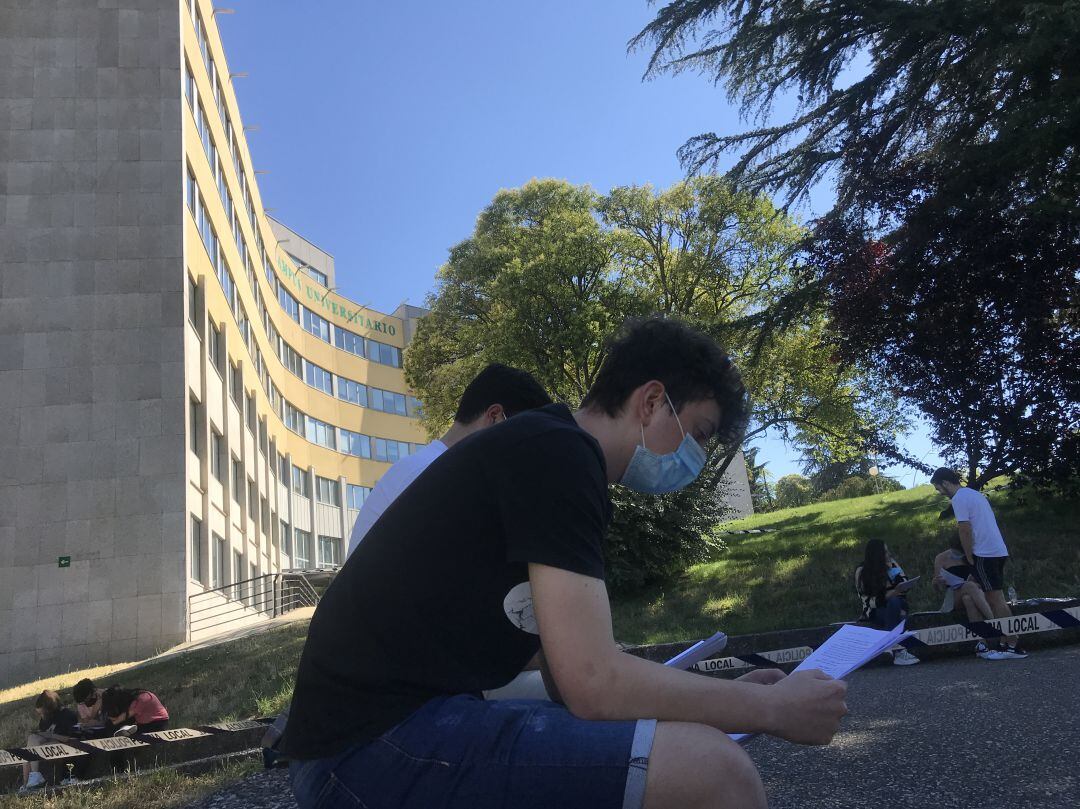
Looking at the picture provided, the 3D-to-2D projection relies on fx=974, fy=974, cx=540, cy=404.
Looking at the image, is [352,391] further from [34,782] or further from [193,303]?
[34,782]

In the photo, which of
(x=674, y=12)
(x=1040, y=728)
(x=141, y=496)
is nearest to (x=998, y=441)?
(x=674, y=12)

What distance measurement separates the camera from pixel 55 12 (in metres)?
24.3

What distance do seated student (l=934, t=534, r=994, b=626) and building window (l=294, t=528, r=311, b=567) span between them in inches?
1653

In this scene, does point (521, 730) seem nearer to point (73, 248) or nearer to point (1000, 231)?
point (1000, 231)

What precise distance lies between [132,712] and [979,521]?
26.1 ft

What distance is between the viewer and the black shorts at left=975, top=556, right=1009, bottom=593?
9.11 meters

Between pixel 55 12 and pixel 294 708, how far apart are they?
1077 inches

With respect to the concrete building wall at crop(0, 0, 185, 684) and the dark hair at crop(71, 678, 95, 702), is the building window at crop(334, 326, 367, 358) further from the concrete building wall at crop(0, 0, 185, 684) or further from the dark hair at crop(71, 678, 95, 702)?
the dark hair at crop(71, 678, 95, 702)

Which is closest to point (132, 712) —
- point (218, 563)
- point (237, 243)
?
point (218, 563)

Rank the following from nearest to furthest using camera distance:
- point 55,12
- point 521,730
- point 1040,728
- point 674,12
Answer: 1. point 521,730
2. point 1040,728
3. point 674,12
4. point 55,12

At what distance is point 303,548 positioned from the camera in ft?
163

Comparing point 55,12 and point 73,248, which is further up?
point 55,12

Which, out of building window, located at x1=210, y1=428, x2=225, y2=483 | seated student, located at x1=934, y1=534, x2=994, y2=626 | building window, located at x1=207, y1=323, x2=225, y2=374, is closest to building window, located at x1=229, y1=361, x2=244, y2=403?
building window, located at x1=207, y1=323, x2=225, y2=374

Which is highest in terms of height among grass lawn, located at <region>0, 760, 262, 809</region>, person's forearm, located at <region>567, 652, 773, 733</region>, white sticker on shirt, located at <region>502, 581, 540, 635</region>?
white sticker on shirt, located at <region>502, 581, 540, 635</region>
